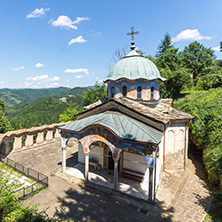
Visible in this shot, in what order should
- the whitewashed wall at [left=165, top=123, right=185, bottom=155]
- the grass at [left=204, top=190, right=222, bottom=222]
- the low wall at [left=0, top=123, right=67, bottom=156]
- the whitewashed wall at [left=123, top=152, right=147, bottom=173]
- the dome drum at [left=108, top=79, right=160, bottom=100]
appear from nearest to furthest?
the grass at [left=204, top=190, right=222, bottom=222] < the whitewashed wall at [left=123, top=152, right=147, bottom=173] < the whitewashed wall at [left=165, top=123, right=185, bottom=155] < the dome drum at [left=108, top=79, right=160, bottom=100] < the low wall at [left=0, top=123, right=67, bottom=156]

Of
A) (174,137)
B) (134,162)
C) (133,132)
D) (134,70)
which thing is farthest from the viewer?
(134,70)

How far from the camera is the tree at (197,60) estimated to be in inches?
1380

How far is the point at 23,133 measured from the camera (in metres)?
15.0

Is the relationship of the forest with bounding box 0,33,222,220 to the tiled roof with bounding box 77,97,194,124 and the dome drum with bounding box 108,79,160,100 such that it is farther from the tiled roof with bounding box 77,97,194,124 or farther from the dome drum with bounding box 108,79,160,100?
the dome drum with bounding box 108,79,160,100

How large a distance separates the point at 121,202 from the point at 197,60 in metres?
39.7

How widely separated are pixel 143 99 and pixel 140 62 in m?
3.69

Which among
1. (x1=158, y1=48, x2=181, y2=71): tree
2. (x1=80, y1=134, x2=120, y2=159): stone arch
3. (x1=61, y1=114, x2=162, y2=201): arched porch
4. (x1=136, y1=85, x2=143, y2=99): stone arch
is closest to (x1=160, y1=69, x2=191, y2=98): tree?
(x1=158, y1=48, x2=181, y2=71): tree

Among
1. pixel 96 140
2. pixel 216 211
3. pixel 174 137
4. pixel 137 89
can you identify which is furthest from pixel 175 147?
pixel 96 140

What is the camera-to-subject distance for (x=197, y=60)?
36.3 m

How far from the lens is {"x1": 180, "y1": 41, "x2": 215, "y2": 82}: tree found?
115 ft

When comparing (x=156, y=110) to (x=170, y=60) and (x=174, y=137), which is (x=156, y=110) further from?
(x=170, y=60)

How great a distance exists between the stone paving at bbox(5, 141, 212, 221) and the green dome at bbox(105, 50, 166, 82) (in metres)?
8.34

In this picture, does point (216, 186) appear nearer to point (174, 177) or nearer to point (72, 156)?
point (174, 177)

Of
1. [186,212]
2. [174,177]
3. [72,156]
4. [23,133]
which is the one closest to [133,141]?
[186,212]
